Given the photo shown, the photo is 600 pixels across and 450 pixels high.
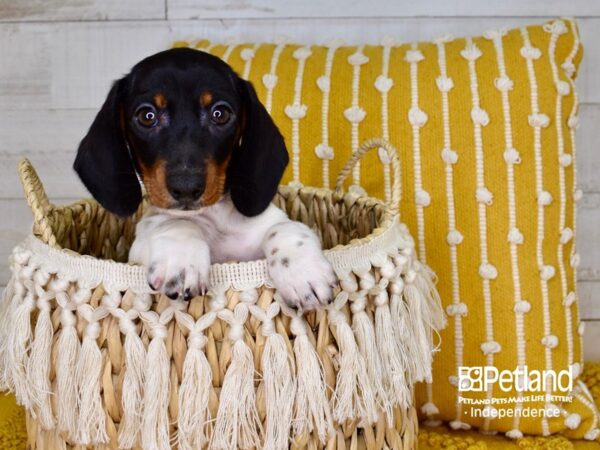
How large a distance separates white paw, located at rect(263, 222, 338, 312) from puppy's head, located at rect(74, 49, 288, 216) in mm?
209

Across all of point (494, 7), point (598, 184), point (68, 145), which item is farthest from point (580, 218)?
point (68, 145)

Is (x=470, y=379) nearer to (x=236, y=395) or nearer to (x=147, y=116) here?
(x=236, y=395)

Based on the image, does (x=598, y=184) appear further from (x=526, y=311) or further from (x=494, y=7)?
(x=526, y=311)

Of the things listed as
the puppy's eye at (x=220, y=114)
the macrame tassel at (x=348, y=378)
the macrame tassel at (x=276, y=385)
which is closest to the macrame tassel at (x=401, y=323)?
the macrame tassel at (x=348, y=378)

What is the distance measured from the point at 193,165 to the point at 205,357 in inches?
14.0

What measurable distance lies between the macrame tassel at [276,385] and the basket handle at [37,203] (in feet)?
1.39

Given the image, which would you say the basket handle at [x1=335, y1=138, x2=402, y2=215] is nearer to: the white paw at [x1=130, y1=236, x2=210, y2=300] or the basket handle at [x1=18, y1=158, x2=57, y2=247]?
the white paw at [x1=130, y1=236, x2=210, y2=300]

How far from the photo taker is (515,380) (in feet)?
5.54

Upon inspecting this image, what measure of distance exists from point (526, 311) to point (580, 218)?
2.45 feet

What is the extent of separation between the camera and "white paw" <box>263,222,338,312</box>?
3.38 feet

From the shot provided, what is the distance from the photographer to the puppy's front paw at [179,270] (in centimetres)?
102

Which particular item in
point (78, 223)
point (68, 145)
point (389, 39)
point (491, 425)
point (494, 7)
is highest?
point (494, 7)

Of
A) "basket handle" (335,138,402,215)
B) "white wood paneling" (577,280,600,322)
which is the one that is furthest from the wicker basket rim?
"white wood paneling" (577,280,600,322)

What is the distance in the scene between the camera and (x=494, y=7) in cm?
220
